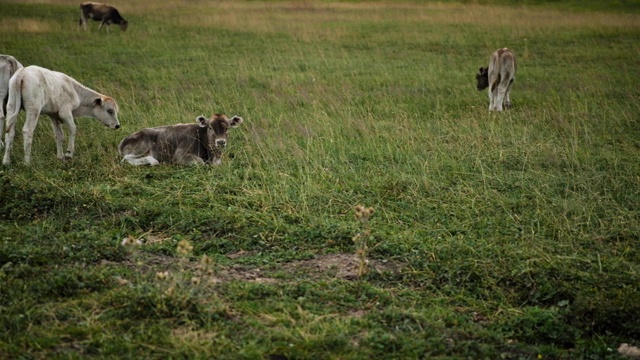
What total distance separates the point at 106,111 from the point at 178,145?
165 centimetres

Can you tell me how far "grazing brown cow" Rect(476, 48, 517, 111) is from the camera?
15.0 meters

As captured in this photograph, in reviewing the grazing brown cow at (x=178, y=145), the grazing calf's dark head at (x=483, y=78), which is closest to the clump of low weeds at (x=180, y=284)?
the grazing brown cow at (x=178, y=145)

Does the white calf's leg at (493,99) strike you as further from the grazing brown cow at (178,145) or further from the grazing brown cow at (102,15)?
the grazing brown cow at (102,15)

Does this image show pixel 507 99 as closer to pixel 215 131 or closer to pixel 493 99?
pixel 493 99

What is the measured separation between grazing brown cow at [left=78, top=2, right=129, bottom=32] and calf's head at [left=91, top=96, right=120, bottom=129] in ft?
50.1

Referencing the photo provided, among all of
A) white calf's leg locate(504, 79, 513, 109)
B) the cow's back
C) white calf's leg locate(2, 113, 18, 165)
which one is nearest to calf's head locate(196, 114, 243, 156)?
the cow's back

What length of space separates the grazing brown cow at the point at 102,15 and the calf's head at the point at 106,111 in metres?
15.3

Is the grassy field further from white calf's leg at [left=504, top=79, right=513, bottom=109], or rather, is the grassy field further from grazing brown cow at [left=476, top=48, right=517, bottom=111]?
grazing brown cow at [left=476, top=48, right=517, bottom=111]

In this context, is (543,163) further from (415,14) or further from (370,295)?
(415,14)

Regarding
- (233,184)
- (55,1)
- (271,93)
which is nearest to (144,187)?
(233,184)

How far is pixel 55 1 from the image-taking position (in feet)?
112

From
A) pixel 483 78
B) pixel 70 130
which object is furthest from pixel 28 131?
pixel 483 78

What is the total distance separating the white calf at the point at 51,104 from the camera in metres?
10.3

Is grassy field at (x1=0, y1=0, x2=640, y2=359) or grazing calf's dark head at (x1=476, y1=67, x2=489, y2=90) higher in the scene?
grazing calf's dark head at (x1=476, y1=67, x2=489, y2=90)
